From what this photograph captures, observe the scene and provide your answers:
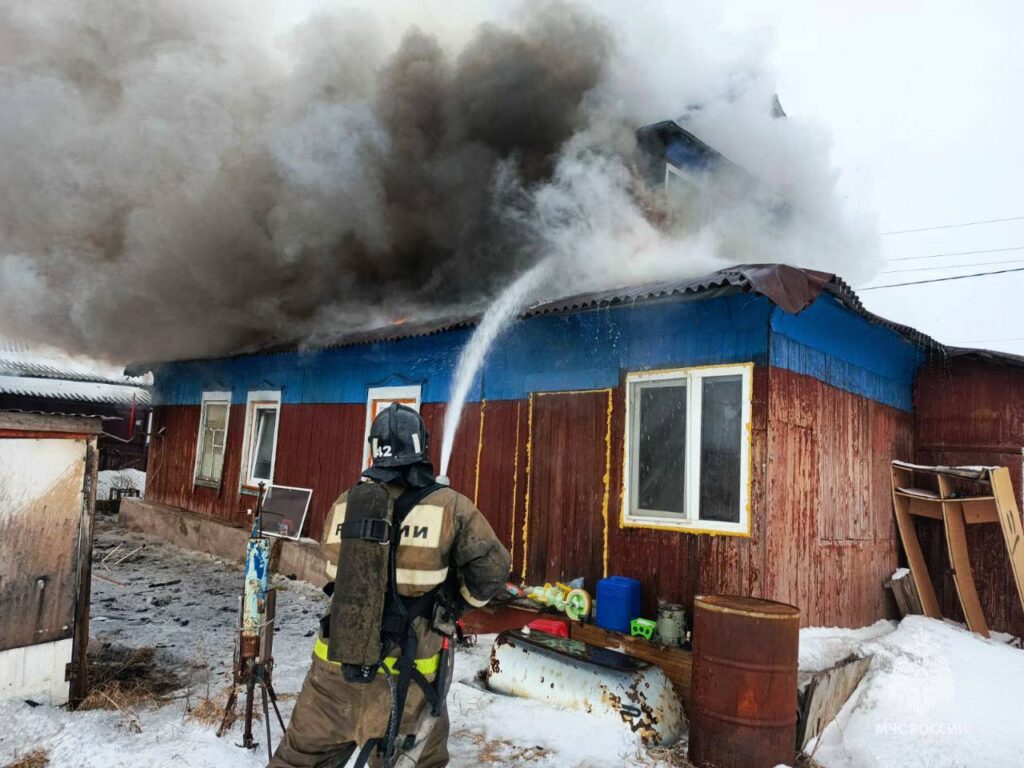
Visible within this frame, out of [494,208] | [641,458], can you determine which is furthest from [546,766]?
[494,208]

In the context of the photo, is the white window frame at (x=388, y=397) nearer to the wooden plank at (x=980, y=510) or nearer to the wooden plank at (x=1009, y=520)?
the wooden plank at (x=980, y=510)

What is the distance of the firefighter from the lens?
3002 mm

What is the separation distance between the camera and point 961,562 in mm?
7422

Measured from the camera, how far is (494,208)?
1021 cm

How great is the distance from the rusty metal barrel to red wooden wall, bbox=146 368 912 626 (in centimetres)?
116

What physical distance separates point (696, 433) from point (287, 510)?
24.4 feet

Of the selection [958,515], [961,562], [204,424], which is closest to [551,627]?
[961,562]

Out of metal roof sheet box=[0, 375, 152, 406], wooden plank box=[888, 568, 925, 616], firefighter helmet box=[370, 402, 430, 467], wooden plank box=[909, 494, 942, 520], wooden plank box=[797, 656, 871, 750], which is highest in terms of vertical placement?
metal roof sheet box=[0, 375, 152, 406]

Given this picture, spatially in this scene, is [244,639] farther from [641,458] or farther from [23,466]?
[641,458]

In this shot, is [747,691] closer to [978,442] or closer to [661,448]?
[661,448]

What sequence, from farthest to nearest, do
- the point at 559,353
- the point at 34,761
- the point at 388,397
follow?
1. the point at 388,397
2. the point at 559,353
3. the point at 34,761

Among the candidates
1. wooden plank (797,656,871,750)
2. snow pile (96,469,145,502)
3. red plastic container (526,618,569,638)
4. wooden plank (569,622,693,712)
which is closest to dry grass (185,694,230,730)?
red plastic container (526,618,569,638)

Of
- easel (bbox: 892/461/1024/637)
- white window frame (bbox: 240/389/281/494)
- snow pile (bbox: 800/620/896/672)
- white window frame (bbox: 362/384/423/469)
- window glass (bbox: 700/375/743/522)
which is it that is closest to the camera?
snow pile (bbox: 800/620/896/672)

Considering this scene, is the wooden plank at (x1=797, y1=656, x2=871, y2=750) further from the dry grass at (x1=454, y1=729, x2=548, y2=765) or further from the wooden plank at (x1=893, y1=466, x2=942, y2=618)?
the wooden plank at (x1=893, y1=466, x2=942, y2=618)
